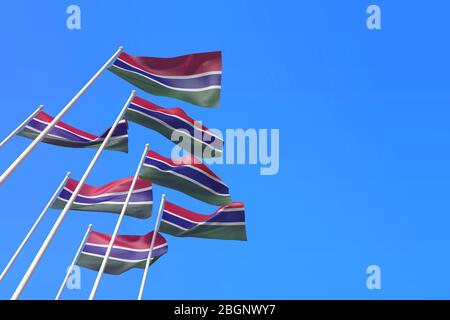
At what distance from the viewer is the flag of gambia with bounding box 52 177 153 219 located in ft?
69.7

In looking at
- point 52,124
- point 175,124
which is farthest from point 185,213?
point 52,124

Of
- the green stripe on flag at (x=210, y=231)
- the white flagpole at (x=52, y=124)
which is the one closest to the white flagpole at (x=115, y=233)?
the green stripe on flag at (x=210, y=231)

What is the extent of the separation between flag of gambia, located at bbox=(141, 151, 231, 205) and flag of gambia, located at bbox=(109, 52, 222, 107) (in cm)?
320

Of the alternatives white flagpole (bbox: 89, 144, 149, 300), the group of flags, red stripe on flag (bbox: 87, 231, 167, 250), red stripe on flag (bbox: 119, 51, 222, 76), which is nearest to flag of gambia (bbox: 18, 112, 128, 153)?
the group of flags

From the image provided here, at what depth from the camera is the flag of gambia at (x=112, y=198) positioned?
2125 centimetres

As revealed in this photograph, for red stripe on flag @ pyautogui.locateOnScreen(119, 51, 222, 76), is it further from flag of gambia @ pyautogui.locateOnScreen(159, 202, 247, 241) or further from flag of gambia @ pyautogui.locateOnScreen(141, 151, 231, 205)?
flag of gambia @ pyautogui.locateOnScreen(159, 202, 247, 241)

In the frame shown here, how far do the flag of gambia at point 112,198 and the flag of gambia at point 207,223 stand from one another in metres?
0.97

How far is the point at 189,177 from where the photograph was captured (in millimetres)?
20406

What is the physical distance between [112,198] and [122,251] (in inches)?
109

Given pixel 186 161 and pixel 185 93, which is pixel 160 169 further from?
Result: pixel 185 93

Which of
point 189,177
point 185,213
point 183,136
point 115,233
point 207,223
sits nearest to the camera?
point 115,233

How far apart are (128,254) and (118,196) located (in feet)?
9.34

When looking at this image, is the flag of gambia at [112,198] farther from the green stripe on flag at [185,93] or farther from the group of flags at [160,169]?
the green stripe on flag at [185,93]
